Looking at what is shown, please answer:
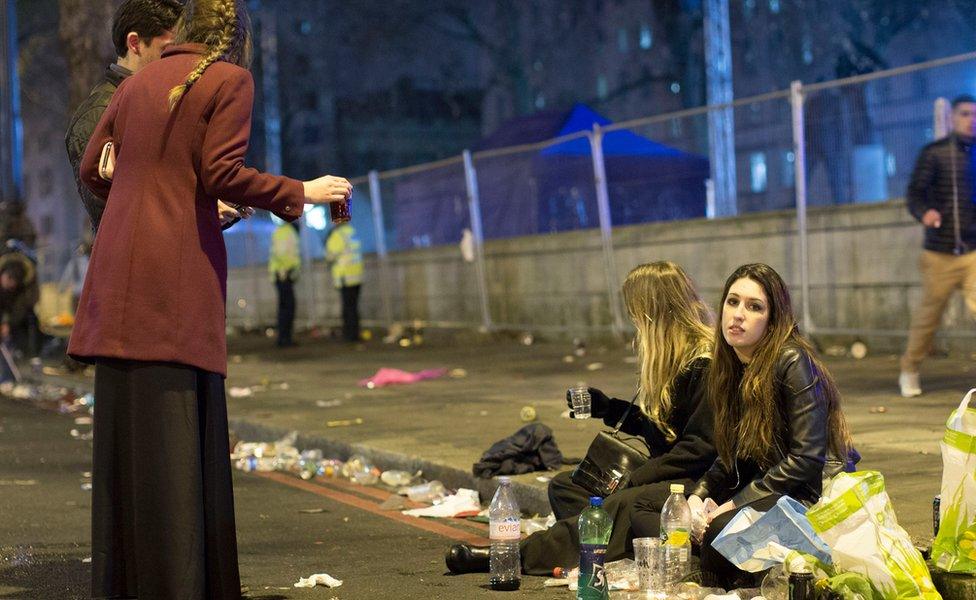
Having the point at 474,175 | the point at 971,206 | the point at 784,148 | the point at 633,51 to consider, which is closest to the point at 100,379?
the point at 971,206

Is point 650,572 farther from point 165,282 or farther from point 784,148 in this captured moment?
point 784,148

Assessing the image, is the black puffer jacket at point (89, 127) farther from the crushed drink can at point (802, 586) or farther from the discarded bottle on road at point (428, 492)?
the discarded bottle on road at point (428, 492)

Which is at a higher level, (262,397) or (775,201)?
(775,201)

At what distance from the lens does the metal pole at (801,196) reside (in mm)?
14320

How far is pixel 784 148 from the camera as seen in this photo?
1485 centimetres

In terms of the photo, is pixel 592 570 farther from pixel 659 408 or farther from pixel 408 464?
pixel 408 464

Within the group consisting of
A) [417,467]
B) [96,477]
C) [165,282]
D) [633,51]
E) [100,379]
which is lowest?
[417,467]

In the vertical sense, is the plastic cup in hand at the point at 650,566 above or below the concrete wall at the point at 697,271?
below

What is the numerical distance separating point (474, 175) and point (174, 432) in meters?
15.8

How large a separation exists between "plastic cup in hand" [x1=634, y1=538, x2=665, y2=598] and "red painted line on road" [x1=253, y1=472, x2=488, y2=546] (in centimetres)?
171

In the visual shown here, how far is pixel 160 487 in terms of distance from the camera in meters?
4.48

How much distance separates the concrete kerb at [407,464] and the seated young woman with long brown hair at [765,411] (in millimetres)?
1971

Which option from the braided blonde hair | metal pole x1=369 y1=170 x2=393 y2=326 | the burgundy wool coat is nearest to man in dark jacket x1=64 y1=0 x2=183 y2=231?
the braided blonde hair

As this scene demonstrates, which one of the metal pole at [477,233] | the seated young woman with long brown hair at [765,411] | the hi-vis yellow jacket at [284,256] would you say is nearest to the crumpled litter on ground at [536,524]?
the seated young woman with long brown hair at [765,411]
